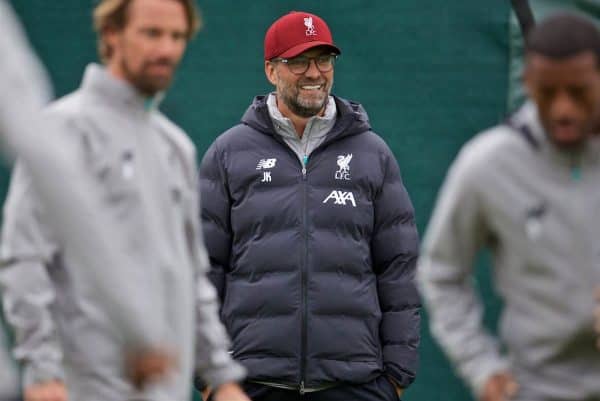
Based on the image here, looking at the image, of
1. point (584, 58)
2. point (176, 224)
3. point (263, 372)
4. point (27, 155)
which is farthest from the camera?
point (263, 372)

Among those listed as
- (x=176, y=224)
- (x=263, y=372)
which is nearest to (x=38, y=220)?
(x=176, y=224)

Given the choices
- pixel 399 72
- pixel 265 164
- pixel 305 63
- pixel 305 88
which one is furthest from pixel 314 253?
pixel 399 72

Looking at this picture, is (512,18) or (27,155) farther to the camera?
(512,18)

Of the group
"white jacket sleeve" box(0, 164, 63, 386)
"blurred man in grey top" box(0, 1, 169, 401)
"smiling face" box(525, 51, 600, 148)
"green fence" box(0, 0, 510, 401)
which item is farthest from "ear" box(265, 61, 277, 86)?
"blurred man in grey top" box(0, 1, 169, 401)

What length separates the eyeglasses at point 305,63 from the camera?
6707 mm

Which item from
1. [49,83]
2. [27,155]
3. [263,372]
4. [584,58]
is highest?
[27,155]

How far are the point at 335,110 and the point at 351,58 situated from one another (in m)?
1.06

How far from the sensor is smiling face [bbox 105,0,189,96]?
15.8ft

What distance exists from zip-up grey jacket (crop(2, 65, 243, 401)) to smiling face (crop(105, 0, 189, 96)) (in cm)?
6

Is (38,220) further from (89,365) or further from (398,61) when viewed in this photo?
(398,61)

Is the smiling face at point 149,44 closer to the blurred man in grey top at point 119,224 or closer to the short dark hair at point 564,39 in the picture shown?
the blurred man in grey top at point 119,224

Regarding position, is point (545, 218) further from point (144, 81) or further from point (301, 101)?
point (301, 101)

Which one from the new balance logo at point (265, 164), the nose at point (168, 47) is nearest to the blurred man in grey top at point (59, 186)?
the nose at point (168, 47)

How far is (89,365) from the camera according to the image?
15.6 ft
